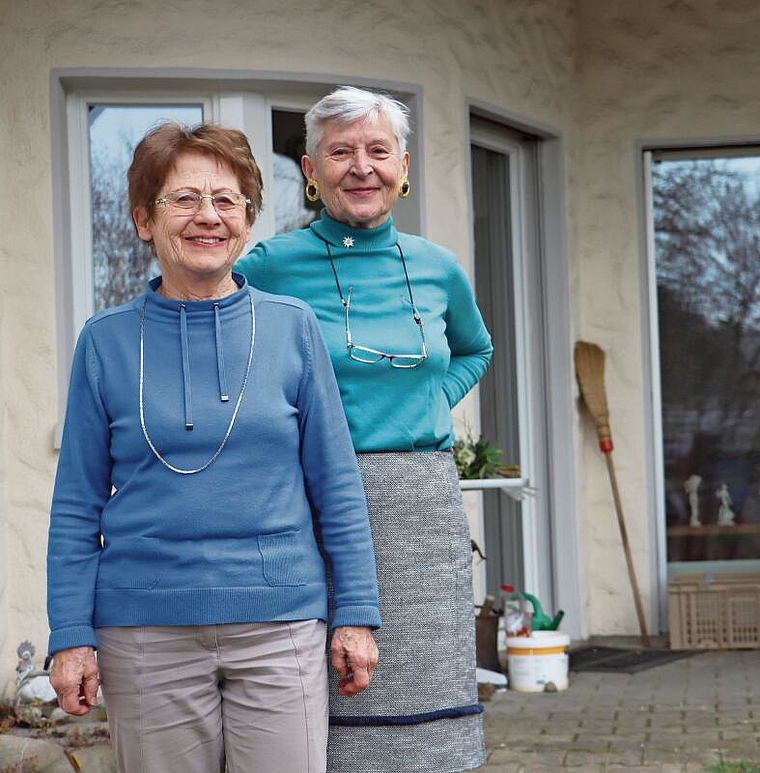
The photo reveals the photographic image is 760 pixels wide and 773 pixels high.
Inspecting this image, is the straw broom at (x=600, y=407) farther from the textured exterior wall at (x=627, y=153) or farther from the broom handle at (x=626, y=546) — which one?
the textured exterior wall at (x=627, y=153)

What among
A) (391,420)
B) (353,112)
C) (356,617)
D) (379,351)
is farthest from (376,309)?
(356,617)

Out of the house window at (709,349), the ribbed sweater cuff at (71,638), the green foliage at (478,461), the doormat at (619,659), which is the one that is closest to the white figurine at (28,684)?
the green foliage at (478,461)

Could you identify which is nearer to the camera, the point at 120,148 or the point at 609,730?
the point at 609,730

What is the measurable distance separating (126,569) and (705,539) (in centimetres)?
559

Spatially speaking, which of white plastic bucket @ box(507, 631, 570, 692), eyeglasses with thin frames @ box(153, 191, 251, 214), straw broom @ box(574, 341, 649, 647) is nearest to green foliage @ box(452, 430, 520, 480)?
white plastic bucket @ box(507, 631, 570, 692)

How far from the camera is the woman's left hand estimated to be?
7.61ft

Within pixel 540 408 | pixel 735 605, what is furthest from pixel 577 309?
pixel 735 605

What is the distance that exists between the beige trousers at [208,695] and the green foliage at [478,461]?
361cm

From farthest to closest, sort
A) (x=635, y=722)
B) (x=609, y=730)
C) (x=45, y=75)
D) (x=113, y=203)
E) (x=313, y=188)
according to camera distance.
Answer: (x=113, y=203)
(x=45, y=75)
(x=635, y=722)
(x=609, y=730)
(x=313, y=188)

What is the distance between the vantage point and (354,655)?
7.59 feet

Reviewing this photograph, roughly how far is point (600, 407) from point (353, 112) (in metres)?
4.72

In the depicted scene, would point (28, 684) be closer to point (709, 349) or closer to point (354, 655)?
point (354, 655)

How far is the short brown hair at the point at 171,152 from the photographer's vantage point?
7.56 feet

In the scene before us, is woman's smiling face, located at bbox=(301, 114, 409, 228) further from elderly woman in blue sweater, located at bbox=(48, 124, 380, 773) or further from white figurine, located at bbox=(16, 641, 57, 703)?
white figurine, located at bbox=(16, 641, 57, 703)
